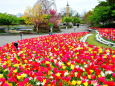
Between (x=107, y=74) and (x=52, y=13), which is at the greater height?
(x=52, y=13)

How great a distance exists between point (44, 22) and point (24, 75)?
39.4m

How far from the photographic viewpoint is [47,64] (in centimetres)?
585

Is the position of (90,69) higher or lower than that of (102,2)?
lower

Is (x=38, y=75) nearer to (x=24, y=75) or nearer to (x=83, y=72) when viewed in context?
(x=24, y=75)

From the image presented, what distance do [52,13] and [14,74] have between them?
44114 millimetres

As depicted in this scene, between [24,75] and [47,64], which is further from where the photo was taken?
[47,64]

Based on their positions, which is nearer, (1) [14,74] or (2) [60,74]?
(2) [60,74]

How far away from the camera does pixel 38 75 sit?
180 inches

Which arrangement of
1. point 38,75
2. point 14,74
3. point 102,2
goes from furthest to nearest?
point 102,2
point 14,74
point 38,75

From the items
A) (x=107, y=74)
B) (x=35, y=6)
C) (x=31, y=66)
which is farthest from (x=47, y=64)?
(x=35, y=6)

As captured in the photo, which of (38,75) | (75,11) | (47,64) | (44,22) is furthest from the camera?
(75,11)

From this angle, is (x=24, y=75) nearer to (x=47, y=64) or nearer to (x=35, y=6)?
(x=47, y=64)

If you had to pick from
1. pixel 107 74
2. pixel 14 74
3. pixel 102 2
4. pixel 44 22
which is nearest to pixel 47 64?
pixel 14 74

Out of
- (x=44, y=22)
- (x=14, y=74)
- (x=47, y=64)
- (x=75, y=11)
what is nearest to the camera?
(x=14, y=74)
